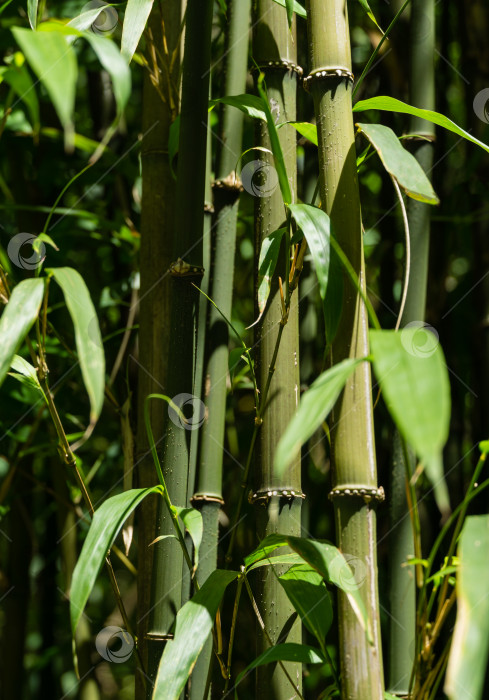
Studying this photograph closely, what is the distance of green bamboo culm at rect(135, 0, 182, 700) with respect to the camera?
64 cm

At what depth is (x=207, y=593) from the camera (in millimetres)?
423

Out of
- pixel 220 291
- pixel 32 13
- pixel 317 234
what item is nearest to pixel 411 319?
pixel 220 291

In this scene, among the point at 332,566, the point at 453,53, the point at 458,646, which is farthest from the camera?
the point at 453,53

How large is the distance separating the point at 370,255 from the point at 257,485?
54 cm

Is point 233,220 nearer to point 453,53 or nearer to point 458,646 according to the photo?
point 458,646

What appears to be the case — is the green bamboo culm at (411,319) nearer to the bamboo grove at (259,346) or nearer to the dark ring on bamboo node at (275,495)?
the bamboo grove at (259,346)

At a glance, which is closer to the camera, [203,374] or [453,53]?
[203,374]

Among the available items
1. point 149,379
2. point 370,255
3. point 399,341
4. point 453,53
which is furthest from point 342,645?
point 453,53

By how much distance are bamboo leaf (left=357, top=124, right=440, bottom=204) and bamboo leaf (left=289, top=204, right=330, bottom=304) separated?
0.14 ft

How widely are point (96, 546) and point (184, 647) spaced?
0.22 feet

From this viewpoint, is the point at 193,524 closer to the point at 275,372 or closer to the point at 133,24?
the point at 275,372

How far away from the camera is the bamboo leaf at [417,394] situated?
0.27 m

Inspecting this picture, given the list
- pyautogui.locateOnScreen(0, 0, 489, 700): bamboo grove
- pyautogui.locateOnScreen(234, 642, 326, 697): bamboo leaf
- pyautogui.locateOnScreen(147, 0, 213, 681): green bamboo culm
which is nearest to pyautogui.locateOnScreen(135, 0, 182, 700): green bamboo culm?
pyautogui.locateOnScreen(0, 0, 489, 700): bamboo grove

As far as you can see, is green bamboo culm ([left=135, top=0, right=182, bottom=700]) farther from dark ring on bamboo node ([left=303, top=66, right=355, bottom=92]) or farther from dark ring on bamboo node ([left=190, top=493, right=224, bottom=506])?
dark ring on bamboo node ([left=303, top=66, right=355, bottom=92])
